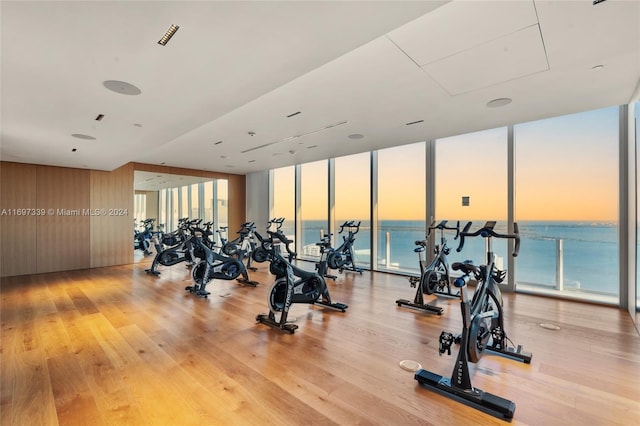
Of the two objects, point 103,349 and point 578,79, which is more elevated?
point 578,79

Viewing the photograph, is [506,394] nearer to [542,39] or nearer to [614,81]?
[542,39]

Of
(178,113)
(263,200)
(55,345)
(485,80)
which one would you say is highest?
(485,80)

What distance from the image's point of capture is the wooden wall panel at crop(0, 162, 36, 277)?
660 cm

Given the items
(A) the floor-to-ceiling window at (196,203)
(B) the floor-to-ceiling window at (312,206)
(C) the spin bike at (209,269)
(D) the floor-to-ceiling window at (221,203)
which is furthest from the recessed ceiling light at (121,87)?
(D) the floor-to-ceiling window at (221,203)

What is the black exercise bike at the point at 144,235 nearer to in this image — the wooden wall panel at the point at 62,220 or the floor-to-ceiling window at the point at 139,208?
the floor-to-ceiling window at the point at 139,208

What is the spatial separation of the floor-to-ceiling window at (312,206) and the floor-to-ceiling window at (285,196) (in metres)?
0.26

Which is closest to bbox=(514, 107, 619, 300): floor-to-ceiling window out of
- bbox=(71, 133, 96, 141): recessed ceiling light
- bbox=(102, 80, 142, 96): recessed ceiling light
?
bbox=(102, 80, 142, 96): recessed ceiling light

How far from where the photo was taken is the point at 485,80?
3.24 metres

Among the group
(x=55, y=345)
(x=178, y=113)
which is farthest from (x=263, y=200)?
(x=55, y=345)

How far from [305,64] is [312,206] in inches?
249

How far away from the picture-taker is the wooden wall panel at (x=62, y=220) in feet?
23.2

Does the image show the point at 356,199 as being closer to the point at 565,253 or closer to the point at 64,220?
the point at 565,253

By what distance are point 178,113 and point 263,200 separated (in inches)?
253

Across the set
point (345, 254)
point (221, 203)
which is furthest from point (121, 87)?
point (221, 203)
